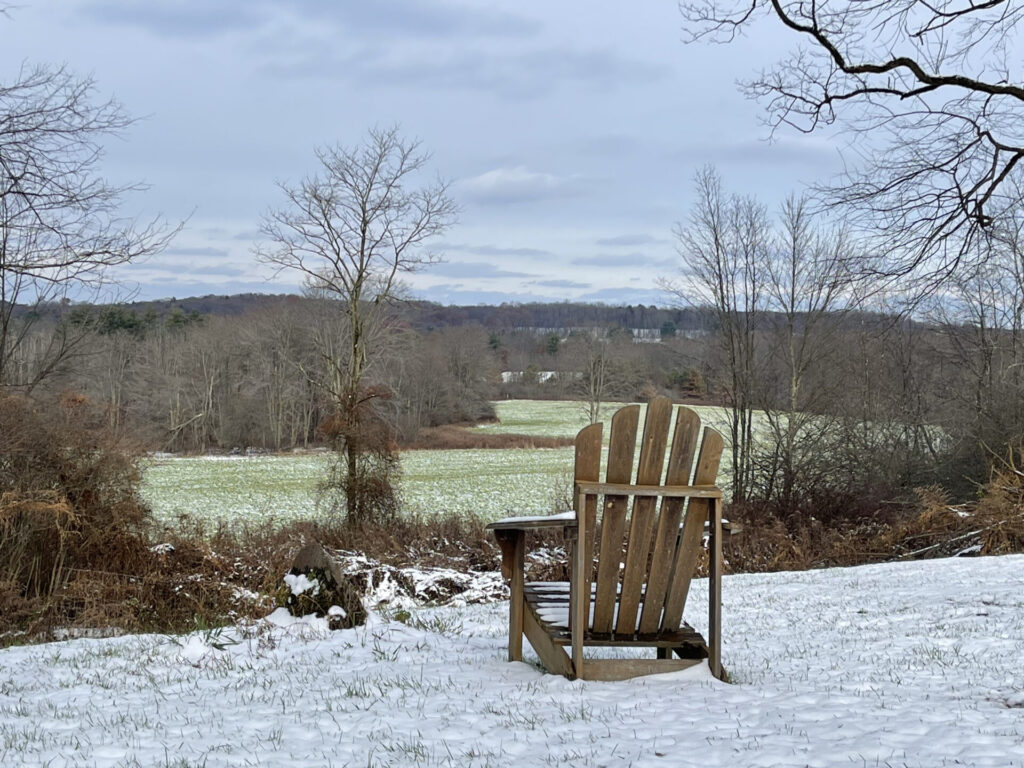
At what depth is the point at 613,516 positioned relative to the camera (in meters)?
4.83

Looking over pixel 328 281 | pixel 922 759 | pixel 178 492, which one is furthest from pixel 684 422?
pixel 178 492

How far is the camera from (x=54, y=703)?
5082mm

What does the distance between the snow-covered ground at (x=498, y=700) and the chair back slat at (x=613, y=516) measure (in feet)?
1.47

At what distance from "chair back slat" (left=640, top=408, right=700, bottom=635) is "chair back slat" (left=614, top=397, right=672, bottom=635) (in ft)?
0.21

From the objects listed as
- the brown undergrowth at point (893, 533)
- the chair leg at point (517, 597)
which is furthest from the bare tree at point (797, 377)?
the chair leg at point (517, 597)

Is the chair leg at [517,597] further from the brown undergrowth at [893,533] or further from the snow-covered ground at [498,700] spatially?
the brown undergrowth at [893,533]

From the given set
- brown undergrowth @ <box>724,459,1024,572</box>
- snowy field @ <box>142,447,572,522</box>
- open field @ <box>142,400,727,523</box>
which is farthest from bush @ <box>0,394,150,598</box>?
brown undergrowth @ <box>724,459,1024,572</box>

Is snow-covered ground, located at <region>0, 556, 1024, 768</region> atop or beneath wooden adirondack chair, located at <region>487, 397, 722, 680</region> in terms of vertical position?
beneath

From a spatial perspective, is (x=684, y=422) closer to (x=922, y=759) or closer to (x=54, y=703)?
(x=922, y=759)

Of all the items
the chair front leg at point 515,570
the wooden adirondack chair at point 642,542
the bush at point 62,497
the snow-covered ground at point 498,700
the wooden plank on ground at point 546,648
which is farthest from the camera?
the bush at point 62,497

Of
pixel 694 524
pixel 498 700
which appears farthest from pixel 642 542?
pixel 498 700

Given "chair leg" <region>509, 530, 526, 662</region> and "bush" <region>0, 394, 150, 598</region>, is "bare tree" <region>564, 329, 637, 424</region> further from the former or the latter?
"chair leg" <region>509, 530, 526, 662</region>

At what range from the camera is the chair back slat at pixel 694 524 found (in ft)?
15.6

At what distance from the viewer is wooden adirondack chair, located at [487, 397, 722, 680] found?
4664 millimetres
